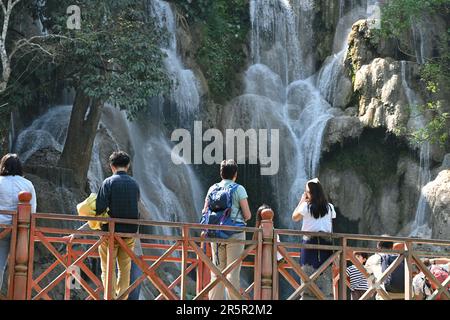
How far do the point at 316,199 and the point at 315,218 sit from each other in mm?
259

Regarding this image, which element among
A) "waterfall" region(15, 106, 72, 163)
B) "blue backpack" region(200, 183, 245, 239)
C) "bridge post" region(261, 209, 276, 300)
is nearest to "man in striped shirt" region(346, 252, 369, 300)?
"bridge post" region(261, 209, 276, 300)

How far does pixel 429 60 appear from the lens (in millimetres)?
25906

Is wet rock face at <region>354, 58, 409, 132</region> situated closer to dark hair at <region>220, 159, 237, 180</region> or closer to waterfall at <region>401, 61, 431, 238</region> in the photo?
waterfall at <region>401, 61, 431, 238</region>

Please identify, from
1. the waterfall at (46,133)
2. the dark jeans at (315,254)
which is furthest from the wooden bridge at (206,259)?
the waterfall at (46,133)

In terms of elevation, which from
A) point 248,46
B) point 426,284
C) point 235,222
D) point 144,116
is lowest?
point 426,284

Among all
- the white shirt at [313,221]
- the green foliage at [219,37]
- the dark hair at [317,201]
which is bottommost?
the white shirt at [313,221]

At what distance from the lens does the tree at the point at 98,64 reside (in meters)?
20.6

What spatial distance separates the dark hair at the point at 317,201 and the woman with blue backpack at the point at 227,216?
0.79 m

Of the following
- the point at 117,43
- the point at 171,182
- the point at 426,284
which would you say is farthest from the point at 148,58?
the point at 426,284

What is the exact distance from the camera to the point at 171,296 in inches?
453

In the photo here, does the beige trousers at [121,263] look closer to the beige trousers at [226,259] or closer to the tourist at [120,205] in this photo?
the tourist at [120,205]

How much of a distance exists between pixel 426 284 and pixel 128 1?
1091cm

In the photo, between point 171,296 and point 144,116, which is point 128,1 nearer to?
point 144,116

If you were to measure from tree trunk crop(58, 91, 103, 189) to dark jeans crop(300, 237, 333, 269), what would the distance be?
9888 mm
